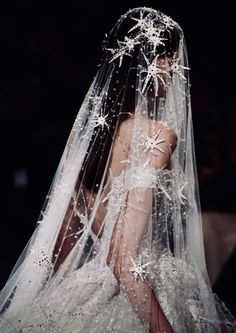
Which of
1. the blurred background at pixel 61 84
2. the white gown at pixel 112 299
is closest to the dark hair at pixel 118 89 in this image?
the white gown at pixel 112 299

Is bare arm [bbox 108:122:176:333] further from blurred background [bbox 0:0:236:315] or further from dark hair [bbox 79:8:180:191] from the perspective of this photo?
blurred background [bbox 0:0:236:315]

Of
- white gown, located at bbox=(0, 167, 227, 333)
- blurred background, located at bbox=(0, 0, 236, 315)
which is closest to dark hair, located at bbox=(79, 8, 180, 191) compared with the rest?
white gown, located at bbox=(0, 167, 227, 333)

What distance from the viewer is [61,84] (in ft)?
13.4

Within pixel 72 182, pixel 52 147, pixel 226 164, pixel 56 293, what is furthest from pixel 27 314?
pixel 52 147

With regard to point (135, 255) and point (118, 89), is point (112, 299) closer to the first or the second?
point (135, 255)

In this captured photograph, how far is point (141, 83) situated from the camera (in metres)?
1.35

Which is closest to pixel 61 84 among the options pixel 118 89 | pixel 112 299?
pixel 118 89

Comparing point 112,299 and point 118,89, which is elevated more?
point 118,89

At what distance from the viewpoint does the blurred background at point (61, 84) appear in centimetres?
370

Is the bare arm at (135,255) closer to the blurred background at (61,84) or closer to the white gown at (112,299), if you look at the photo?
the white gown at (112,299)

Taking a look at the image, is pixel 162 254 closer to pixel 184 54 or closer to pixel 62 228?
pixel 62 228

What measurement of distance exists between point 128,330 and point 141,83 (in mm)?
656

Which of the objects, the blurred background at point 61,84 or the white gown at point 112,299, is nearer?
the white gown at point 112,299

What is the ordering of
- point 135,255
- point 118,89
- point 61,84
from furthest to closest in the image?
point 61,84
point 118,89
point 135,255
